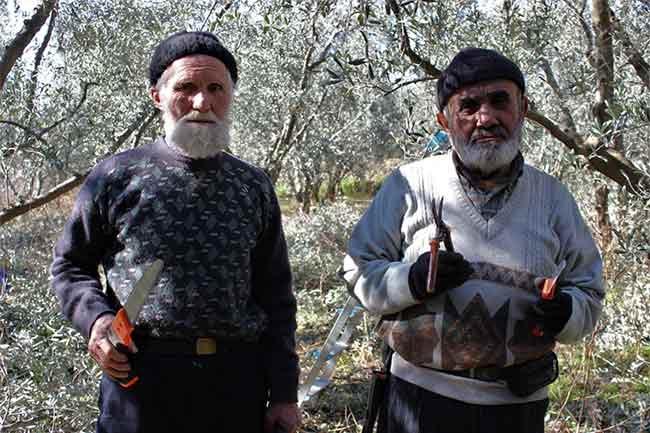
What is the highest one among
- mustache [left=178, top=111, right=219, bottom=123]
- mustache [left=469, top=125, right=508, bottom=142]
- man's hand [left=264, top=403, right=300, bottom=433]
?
mustache [left=178, top=111, right=219, bottom=123]

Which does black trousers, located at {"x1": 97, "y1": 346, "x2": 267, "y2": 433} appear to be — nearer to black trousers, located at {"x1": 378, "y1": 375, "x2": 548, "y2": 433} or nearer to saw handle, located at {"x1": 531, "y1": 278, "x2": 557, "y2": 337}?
black trousers, located at {"x1": 378, "y1": 375, "x2": 548, "y2": 433}

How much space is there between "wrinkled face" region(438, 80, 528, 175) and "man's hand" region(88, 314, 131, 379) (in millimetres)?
1199

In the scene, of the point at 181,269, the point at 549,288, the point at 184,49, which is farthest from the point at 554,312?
the point at 184,49

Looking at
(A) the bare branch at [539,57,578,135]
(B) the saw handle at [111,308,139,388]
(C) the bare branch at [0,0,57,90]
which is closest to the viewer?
(B) the saw handle at [111,308,139,388]

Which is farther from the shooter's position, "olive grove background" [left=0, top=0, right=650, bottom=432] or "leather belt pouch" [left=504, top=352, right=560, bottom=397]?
"olive grove background" [left=0, top=0, right=650, bottom=432]

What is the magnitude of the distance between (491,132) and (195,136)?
3.04ft

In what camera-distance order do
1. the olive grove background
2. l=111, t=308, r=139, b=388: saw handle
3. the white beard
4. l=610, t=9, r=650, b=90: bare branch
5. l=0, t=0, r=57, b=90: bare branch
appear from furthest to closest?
l=610, t=9, r=650, b=90: bare branch
the olive grove background
l=0, t=0, r=57, b=90: bare branch
the white beard
l=111, t=308, r=139, b=388: saw handle

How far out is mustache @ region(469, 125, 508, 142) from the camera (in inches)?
86.0

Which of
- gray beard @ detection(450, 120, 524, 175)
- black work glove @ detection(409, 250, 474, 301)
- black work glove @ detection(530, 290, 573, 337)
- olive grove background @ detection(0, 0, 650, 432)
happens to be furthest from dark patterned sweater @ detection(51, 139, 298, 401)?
olive grove background @ detection(0, 0, 650, 432)

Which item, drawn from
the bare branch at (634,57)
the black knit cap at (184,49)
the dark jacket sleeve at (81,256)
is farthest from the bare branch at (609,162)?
the dark jacket sleeve at (81,256)

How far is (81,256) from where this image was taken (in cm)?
222

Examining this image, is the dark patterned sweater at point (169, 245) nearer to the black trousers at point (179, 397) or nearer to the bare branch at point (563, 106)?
the black trousers at point (179, 397)

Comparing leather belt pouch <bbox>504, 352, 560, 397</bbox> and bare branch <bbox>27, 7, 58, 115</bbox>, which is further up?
bare branch <bbox>27, 7, 58, 115</bbox>

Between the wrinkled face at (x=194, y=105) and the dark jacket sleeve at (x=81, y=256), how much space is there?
297 mm
